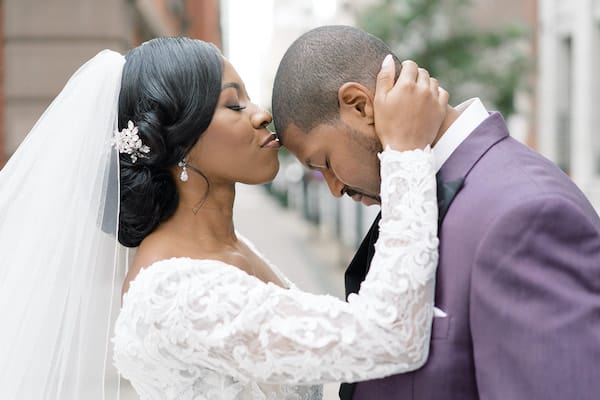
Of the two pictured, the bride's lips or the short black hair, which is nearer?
the short black hair

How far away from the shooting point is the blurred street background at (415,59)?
9.43 metres

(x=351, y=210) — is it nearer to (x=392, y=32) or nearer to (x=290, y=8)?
(x=392, y=32)

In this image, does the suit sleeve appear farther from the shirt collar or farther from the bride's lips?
the bride's lips

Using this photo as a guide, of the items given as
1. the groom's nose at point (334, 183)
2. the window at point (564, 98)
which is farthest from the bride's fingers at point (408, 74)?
the window at point (564, 98)

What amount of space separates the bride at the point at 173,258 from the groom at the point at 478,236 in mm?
81

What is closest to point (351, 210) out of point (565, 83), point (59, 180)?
point (565, 83)

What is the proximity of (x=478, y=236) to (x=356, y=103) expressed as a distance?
0.53m

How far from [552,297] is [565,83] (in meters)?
18.4

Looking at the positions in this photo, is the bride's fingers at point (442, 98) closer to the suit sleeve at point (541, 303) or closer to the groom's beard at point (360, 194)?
the groom's beard at point (360, 194)

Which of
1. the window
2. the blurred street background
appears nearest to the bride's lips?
the blurred street background

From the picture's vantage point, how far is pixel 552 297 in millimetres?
1857

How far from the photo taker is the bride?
2.21 metres

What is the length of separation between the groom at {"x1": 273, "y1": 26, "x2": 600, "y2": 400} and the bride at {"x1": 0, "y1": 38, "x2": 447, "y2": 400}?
0.08 metres

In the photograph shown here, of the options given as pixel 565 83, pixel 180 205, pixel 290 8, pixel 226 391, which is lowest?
pixel 290 8
